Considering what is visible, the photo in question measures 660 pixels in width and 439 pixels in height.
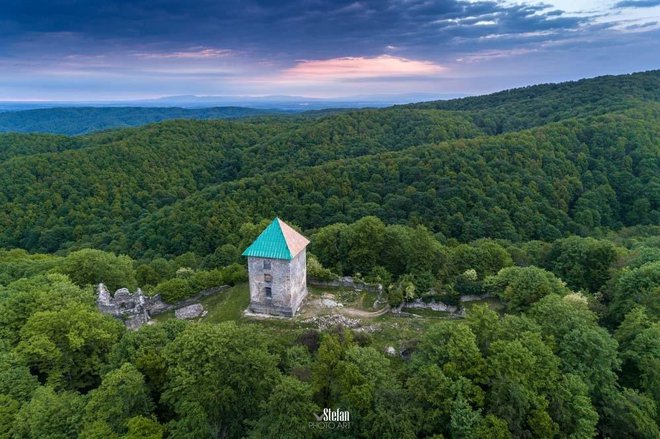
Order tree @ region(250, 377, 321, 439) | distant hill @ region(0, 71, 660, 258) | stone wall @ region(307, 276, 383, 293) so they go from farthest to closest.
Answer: distant hill @ region(0, 71, 660, 258)
stone wall @ region(307, 276, 383, 293)
tree @ region(250, 377, 321, 439)

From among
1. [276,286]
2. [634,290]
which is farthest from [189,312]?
[634,290]

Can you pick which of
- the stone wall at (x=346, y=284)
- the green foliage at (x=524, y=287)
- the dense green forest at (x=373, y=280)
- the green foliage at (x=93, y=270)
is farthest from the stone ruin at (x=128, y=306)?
the green foliage at (x=524, y=287)

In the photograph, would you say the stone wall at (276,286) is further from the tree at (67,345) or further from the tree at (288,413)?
the tree at (288,413)

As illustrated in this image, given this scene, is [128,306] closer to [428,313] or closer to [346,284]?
[346,284]

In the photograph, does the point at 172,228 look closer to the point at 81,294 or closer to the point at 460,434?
the point at 81,294

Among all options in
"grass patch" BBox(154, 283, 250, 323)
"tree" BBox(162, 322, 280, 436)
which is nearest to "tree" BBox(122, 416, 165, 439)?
"tree" BBox(162, 322, 280, 436)

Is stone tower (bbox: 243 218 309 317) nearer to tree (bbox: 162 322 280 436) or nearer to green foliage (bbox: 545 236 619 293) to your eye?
tree (bbox: 162 322 280 436)
